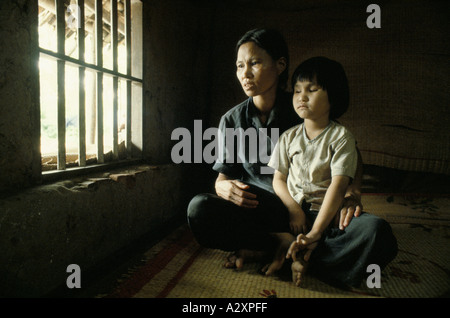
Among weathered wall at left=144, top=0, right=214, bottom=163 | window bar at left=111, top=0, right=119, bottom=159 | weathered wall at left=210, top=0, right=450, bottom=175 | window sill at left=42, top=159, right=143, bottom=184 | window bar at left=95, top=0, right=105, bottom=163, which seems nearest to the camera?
window sill at left=42, top=159, right=143, bottom=184

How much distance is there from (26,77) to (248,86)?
1.05m

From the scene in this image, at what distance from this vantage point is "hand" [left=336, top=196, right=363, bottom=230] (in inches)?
52.5

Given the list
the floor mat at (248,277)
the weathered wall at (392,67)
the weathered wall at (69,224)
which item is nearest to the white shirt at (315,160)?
the floor mat at (248,277)

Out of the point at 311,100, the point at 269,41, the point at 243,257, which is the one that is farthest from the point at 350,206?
the point at 269,41

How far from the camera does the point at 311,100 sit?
Answer: 4.47 ft

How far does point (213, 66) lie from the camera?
3.14 meters

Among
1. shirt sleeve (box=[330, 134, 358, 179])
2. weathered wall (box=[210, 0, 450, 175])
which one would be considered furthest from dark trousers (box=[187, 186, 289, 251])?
weathered wall (box=[210, 0, 450, 175])

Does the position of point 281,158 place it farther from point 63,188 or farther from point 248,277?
point 63,188

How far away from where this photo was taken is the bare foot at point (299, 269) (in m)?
1.35

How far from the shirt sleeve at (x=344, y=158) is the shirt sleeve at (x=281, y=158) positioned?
0.83 ft

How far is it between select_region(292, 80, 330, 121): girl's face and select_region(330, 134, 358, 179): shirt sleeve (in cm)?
17

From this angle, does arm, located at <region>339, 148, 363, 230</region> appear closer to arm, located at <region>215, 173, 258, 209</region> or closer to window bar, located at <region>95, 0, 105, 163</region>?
arm, located at <region>215, 173, 258, 209</region>

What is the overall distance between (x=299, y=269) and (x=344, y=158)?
561 mm

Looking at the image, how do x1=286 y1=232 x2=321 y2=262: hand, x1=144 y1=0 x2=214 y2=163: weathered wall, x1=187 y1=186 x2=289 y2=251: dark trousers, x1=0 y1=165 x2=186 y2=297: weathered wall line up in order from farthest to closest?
1. x1=144 y1=0 x2=214 y2=163: weathered wall
2. x1=187 y1=186 x2=289 y2=251: dark trousers
3. x1=286 y1=232 x2=321 y2=262: hand
4. x1=0 y1=165 x2=186 y2=297: weathered wall
